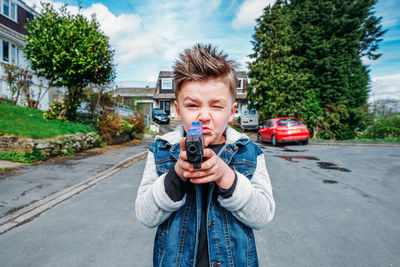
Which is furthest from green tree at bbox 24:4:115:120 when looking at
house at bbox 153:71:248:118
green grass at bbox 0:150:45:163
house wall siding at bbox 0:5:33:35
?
house at bbox 153:71:248:118

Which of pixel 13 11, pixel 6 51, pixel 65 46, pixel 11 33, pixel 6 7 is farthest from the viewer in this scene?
pixel 13 11

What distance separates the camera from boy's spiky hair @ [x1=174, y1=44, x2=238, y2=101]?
4.21 feet

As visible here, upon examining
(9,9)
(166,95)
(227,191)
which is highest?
(9,9)

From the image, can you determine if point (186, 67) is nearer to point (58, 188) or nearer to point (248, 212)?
point (248, 212)

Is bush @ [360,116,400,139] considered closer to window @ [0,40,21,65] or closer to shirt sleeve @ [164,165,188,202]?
shirt sleeve @ [164,165,188,202]

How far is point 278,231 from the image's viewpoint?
3168mm

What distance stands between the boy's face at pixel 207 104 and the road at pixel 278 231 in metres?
1.97

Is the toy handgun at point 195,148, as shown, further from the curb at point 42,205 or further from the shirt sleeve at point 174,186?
the curb at point 42,205

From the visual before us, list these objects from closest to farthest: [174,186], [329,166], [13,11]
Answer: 1. [174,186]
2. [329,166]
3. [13,11]

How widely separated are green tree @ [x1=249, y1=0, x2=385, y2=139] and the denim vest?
19.8m

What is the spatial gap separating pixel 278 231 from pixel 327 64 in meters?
19.2

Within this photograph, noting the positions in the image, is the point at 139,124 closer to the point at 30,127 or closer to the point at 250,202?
the point at 30,127

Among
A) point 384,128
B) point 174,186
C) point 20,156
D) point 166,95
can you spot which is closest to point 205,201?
point 174,186

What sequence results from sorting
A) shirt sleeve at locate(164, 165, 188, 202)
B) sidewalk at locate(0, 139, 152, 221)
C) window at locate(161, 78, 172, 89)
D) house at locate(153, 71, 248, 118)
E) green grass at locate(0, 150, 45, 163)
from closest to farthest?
shirt sleeve at locate(164, 165, 188, 202) → sidewalk at locate(0, 139, 152, 221) → green grass at locate(0, 150, 45, 163) → house at locate(153, 71, 248, 118) → window at locate(161, 78, 172, 89)
